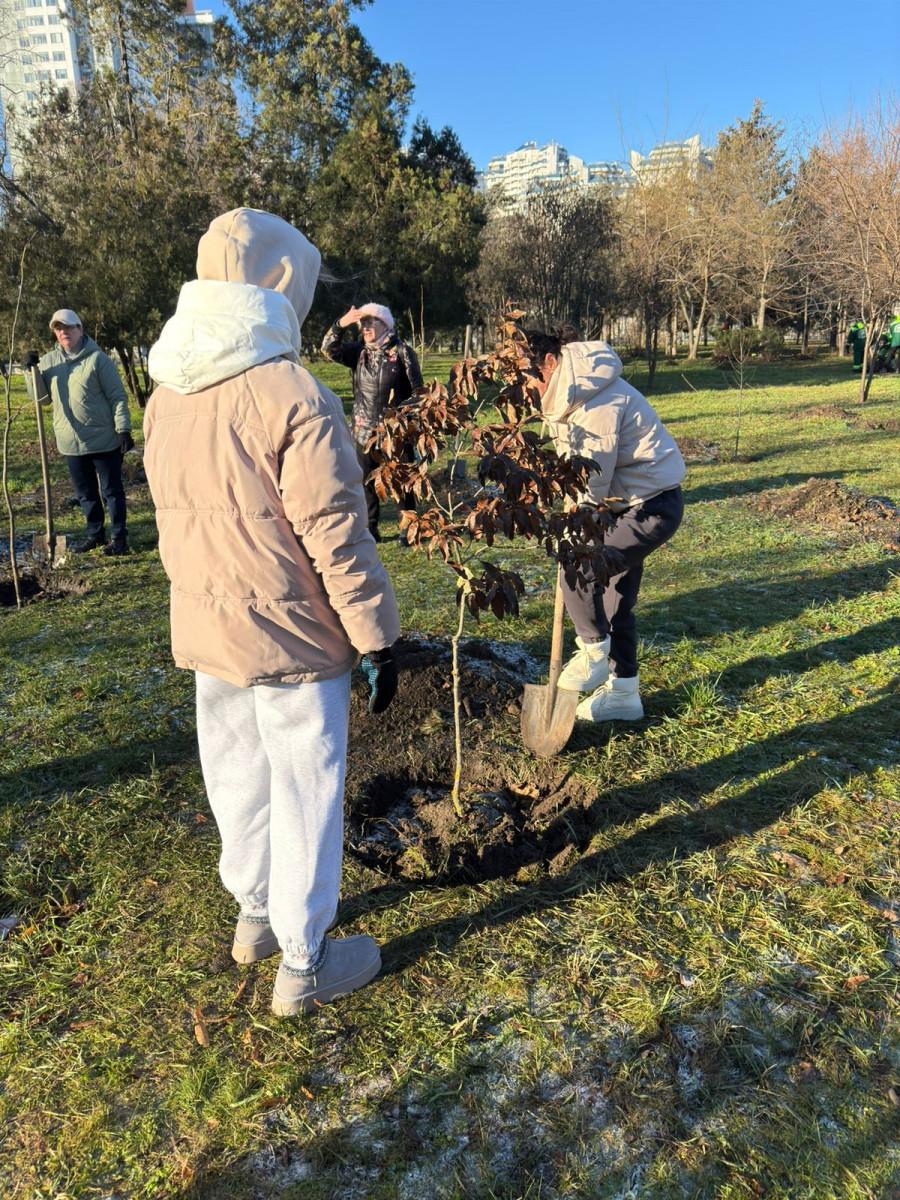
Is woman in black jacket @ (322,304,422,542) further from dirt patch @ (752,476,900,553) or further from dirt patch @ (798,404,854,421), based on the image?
dirt patch @ (798,404,854,421)

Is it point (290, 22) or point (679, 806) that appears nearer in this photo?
point (679, 806)

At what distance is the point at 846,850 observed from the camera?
271 centimetres

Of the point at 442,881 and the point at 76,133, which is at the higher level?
the point at 76,133

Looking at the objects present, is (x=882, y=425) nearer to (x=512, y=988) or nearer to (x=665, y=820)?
(x=665, y=820)

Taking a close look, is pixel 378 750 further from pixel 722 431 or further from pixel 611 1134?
pixel 722 431

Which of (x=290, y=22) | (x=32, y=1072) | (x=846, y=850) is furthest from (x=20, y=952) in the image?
(x=290, y=22)

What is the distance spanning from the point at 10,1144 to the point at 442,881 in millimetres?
1324

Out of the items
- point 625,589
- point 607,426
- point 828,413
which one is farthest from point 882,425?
point 607,426

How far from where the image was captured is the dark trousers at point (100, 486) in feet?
20.1

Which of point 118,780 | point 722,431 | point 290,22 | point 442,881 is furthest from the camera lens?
point 290,22

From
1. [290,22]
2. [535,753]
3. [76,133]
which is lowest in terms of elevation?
[535,753]

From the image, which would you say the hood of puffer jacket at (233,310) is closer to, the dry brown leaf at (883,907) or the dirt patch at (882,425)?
the dry brown leaf at (883,907)

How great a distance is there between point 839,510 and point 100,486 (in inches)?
259

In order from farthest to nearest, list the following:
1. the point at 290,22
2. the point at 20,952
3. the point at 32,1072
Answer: the point at 290,22
the point at 20,952
the point at 32,1072
